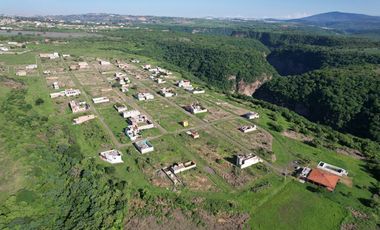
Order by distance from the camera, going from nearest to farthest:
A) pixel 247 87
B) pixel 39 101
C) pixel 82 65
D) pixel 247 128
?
1. pixel 247 128
2. pixel 39 101
3. pixel 82 65
4. pixel 247 87

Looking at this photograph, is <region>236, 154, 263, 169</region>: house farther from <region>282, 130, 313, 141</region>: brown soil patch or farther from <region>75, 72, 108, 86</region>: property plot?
<region>75, 72, 108, 86</region>: property plot

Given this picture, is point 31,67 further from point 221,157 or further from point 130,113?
point 221,157

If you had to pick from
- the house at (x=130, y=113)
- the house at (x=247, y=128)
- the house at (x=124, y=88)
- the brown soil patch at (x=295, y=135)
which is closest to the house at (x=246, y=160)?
the house at (x=247, y=128)

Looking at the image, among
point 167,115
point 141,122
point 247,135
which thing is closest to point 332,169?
point 247,135

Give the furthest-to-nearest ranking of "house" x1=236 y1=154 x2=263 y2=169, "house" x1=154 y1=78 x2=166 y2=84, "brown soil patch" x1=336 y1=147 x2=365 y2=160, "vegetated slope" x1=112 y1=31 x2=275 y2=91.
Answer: "vegetated slope" x1=112 y1=31 x2=275 y2=91 < "house" x1=154 y1=78 x2=166 y2=84 < "brown soil patch" x1=336 y1=147 x2=365 y2=160 < "house" x1=236 y1=154 x2=263 y2=169

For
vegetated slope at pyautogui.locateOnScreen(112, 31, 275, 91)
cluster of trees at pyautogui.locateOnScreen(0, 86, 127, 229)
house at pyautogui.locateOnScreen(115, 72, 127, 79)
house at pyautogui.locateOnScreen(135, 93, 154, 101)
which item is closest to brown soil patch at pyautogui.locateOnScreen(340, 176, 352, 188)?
cluster of trees at pyautogui.locateOnScreen(0, 86, 127, 229)

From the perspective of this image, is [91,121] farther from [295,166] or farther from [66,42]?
[66,42]

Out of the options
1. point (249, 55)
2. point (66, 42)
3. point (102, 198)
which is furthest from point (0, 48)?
point (102, 198)
